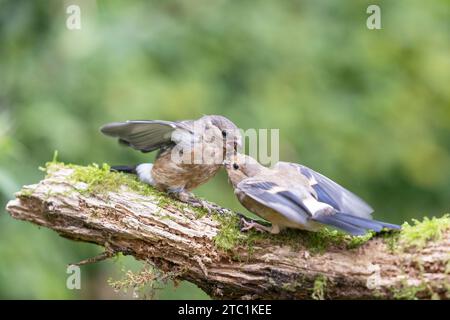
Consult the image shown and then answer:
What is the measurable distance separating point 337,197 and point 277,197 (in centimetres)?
43

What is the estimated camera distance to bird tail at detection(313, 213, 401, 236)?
146 inches

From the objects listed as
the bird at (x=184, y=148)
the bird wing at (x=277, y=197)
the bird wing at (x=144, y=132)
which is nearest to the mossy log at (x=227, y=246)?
the bird wing at (x=277, y=197)

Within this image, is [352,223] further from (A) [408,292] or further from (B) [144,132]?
(B) [144,132]

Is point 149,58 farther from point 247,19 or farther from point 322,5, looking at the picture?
point 322,5

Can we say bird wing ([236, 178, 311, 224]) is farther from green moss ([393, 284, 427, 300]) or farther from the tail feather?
green moss ([393, 284, 427, 300])

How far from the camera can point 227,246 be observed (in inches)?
162

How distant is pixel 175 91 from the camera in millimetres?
7406

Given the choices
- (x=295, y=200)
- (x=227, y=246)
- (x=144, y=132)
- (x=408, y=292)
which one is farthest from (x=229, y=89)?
(x=408, y=292)

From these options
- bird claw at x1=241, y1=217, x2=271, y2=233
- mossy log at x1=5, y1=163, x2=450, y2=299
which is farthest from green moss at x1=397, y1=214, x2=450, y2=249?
bird claw at x1=241, y1=217, x2=271, y2=233

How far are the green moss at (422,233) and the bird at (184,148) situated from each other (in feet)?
4.93

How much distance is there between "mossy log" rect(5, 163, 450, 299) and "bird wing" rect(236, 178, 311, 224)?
10.7 inches

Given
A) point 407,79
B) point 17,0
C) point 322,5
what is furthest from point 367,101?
point 17,0

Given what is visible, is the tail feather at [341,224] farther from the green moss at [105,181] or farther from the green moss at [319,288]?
the green moss at [105,181]

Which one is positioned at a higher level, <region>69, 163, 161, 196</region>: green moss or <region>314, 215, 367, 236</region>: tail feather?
<region>69, 163, 161, 196</region>: green moss
